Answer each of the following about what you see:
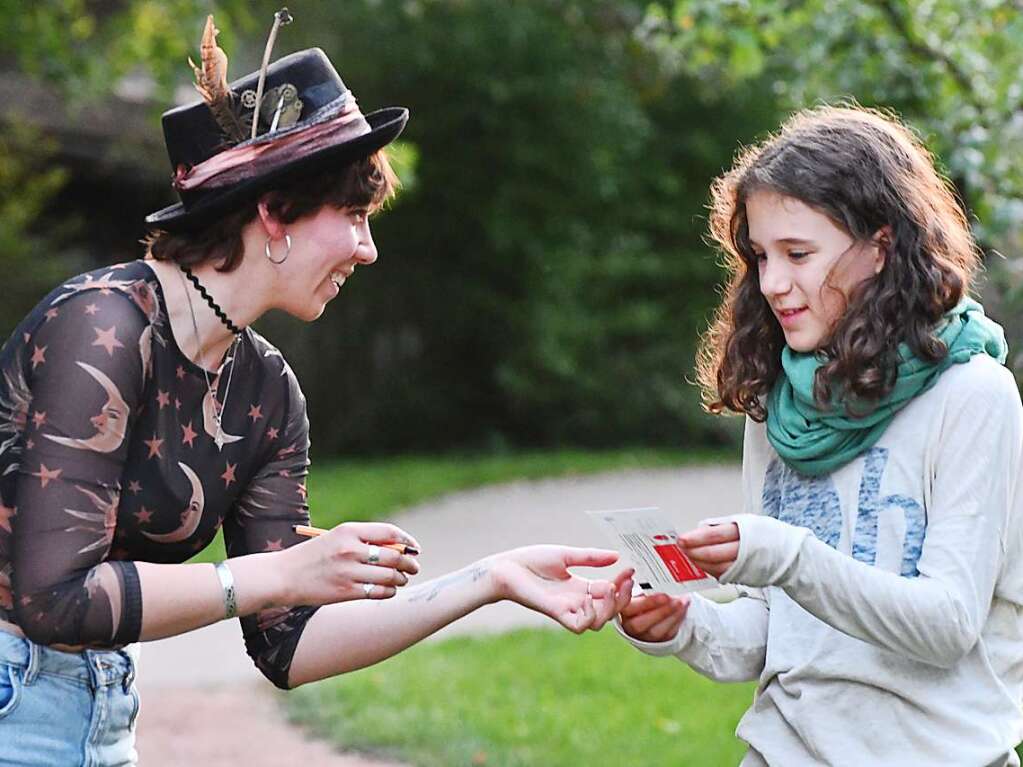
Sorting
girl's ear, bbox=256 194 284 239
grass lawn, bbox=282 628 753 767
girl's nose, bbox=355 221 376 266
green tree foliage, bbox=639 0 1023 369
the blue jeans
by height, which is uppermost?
girl's ear, bbox=256 194 284 239

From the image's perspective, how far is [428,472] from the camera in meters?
12.6

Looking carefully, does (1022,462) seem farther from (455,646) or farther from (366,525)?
(455,646)

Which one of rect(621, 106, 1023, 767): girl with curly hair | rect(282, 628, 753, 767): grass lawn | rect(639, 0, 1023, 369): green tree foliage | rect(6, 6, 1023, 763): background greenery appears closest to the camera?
rect(621, 106, 1023, 767): girl with curly hair

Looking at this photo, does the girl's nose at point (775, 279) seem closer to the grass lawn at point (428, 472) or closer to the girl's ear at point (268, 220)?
the girl's ear at point (268, 220)

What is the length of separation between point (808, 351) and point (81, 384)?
48.7 inches

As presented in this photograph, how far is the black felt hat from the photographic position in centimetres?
269

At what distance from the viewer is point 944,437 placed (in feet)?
8.19

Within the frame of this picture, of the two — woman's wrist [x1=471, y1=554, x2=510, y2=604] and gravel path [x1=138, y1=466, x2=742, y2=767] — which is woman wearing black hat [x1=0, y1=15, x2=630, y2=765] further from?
→ gravel path [x1=138, y1=466, x2=742, y2=767]

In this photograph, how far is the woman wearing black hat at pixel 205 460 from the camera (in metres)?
2.46

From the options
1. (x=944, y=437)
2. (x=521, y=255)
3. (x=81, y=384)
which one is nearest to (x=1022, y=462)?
(x=944, y=437)

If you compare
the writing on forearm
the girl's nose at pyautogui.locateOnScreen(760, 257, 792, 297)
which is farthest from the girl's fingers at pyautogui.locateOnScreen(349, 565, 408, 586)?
the girl's nose at pyautogui.locateOnScreen(760, 257, 792, 297)

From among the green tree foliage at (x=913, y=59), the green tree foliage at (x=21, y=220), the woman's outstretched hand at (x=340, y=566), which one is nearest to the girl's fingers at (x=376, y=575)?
the woman's outstretched hand at (x=340, y=566)

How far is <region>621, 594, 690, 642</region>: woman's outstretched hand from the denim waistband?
3.00 ft

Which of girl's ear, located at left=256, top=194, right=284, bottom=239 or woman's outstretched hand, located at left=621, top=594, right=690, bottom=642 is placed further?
woman's outstretched hand, located at left=621, top=594, right=690, bottom=642
